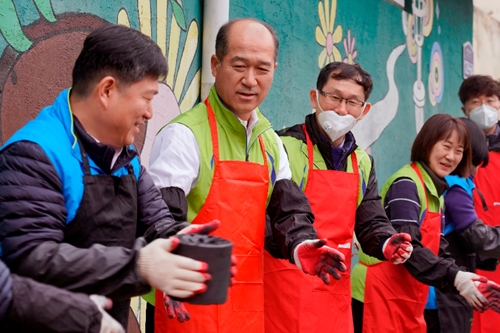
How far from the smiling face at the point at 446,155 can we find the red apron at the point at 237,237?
→ 5.40 feet

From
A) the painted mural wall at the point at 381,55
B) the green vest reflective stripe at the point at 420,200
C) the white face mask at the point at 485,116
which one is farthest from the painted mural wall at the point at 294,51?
the green vest reflective stripe at the point at 420,200

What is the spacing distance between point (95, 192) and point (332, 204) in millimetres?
1773

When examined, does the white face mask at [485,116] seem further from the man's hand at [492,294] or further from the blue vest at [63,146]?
the blue vest at [63,146]

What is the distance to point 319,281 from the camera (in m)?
3.60

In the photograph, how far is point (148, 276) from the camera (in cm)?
195

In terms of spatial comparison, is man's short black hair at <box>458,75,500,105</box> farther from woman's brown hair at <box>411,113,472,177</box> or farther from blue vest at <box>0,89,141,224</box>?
blue vest at <box>0,89,141,224</box>

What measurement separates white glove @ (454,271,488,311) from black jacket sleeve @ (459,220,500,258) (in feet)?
2.00

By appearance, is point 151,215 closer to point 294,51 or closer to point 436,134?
point 436,134

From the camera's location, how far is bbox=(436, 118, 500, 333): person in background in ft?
14.4

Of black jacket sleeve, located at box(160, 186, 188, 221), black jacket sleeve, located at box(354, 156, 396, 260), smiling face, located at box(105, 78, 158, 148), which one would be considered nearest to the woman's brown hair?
black jacket sleeve, located at box(354, 156, 396, 260)

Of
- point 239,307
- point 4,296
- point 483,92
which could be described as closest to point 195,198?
point 239,307

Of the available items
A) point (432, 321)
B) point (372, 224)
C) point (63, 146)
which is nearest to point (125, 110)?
point (63, 146)

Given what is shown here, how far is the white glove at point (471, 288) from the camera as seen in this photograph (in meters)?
3.88

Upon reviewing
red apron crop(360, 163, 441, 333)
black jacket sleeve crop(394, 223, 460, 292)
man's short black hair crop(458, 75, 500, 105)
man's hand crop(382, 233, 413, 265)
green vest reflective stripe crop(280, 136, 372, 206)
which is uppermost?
man's short black hair crop(458, 75, 500, 105)
